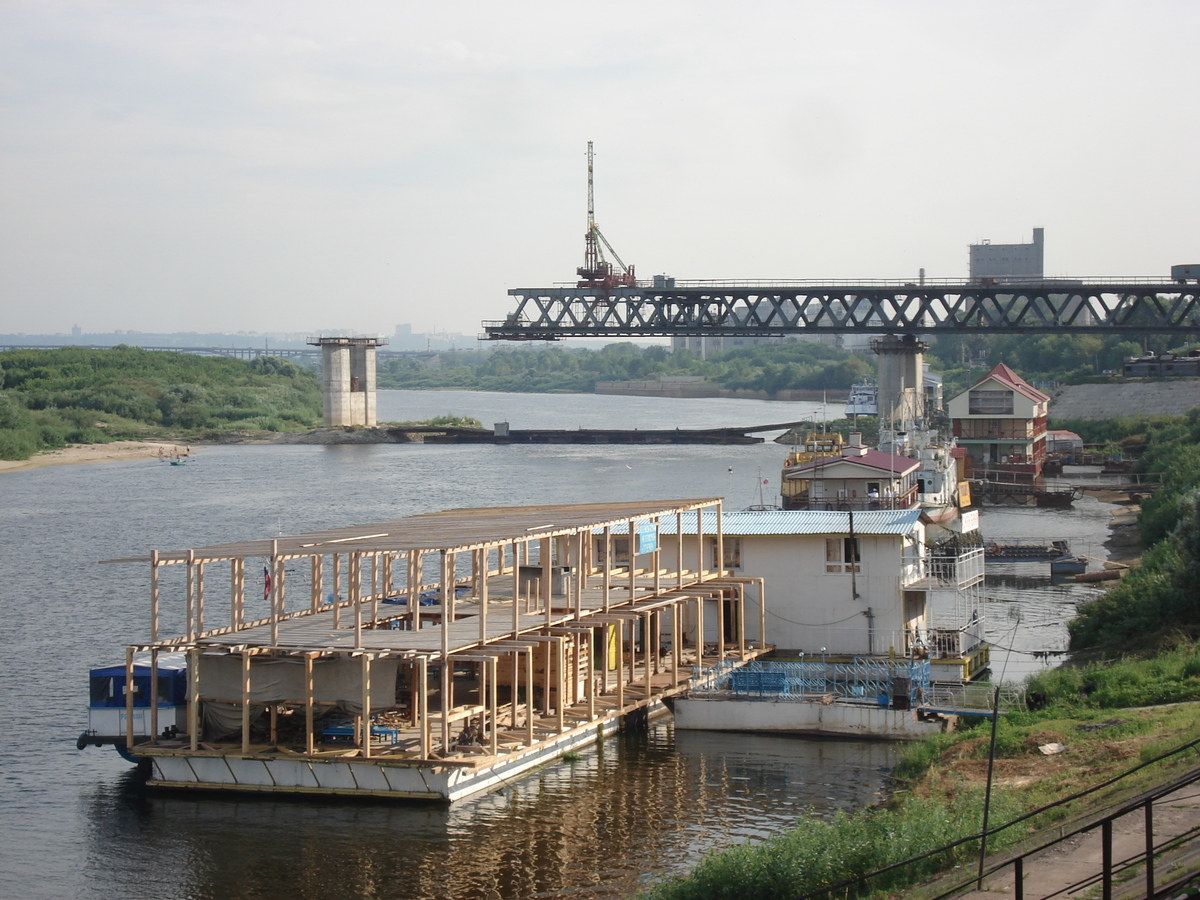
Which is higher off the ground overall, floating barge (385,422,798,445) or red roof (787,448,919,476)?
red roof (787,448,919,476)

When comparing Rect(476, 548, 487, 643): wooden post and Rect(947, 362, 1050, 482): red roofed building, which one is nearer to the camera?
Rect(476, 548, 487, 643): wooden post

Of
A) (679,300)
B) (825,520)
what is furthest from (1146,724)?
(679,300)

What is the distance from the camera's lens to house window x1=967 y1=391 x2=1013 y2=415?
86.8 meters

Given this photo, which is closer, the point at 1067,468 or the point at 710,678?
the point at 710,678

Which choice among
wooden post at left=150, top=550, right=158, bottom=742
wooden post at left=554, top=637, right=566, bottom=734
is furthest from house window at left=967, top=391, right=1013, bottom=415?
wooden post at left=150, top=550, right=158, bottom=742

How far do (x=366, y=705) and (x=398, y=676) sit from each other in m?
2.69

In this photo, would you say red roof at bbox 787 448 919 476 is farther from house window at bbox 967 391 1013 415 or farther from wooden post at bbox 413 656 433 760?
house window at bbox 967 391 1013 415

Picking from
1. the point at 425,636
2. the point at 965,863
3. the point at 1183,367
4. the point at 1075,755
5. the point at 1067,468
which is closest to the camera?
the point at 965,863

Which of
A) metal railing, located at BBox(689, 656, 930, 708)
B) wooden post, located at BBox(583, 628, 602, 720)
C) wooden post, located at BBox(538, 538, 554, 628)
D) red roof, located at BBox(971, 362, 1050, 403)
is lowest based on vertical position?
metal railing, located at BBox(689, 656, 930, 708)

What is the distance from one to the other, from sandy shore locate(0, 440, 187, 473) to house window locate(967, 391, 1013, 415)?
64163 millimetres

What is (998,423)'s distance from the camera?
3442 inches

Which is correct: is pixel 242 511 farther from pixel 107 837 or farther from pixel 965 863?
pixel 965 863

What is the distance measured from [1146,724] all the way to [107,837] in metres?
17.3

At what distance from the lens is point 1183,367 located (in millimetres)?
117875
